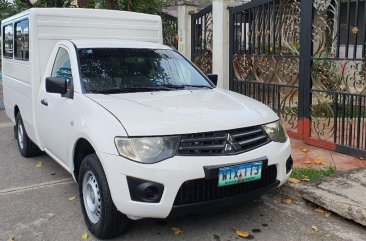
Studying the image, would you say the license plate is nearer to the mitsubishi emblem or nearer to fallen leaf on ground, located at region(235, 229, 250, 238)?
the mitsubishi emblem

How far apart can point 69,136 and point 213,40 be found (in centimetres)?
482

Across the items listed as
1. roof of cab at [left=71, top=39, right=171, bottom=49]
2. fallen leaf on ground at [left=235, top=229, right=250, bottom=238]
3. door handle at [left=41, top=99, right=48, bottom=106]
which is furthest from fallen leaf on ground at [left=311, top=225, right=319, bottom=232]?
door handle at [left=41, top=99, right=48, bottom=106]

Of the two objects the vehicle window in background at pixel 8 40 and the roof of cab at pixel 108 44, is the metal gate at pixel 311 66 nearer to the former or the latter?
the roof of cab at pixel 108 44

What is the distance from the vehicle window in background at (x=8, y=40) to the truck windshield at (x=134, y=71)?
110 inches

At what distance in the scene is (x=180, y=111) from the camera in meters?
3.53

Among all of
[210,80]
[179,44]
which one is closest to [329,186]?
[210,80]

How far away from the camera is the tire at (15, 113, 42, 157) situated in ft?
20.4

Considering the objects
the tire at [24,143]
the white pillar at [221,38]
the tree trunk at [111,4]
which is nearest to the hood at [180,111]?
the tire at [24,143]

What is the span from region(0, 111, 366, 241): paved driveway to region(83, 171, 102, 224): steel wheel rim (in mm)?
190

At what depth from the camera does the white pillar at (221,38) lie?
7906mm

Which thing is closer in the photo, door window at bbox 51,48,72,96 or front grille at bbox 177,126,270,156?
front grille at bbox 177,126,270,156

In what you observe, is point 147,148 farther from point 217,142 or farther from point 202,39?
point 202,39

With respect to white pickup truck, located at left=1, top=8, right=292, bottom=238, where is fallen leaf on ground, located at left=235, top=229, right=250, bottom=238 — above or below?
below

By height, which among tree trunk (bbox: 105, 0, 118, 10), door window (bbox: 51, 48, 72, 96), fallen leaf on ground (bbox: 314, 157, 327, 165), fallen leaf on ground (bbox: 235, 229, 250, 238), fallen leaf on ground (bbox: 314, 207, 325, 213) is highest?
tree trunk (bbox: 105, 0, 118, 10)
